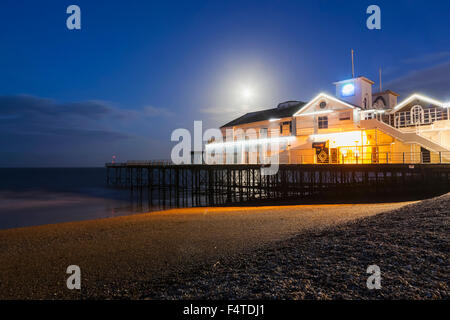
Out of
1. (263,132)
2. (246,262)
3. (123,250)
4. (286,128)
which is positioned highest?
(286,128)

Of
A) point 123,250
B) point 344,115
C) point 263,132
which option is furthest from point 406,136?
point 123,250

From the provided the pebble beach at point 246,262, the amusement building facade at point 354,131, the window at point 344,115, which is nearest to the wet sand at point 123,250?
the pebble beach at point 246,262

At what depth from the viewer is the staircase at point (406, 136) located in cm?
1688

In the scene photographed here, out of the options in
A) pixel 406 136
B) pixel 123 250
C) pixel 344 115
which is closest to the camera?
pixel 123 250

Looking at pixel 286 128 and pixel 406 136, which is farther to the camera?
pixel 286 128

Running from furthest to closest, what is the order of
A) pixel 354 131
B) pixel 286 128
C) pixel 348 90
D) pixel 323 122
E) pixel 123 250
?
pixel 286 128
pixel 348 90
pixel 323 122
pixel 354 131
pixel 123 250

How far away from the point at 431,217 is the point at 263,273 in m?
5.14

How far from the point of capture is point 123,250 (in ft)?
A: 26.9

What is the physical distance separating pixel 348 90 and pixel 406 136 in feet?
28.2

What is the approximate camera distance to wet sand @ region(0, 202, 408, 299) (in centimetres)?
575

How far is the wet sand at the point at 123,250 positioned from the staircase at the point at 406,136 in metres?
11.4

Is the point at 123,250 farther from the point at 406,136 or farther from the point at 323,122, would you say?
the point at 323,122

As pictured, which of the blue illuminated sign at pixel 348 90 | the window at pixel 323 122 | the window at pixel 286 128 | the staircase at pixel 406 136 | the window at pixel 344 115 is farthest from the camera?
the window at pixel 286 128

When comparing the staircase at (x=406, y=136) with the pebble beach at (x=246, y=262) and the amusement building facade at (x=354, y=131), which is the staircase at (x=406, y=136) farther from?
the pebble beach at (x=246, y=262)
